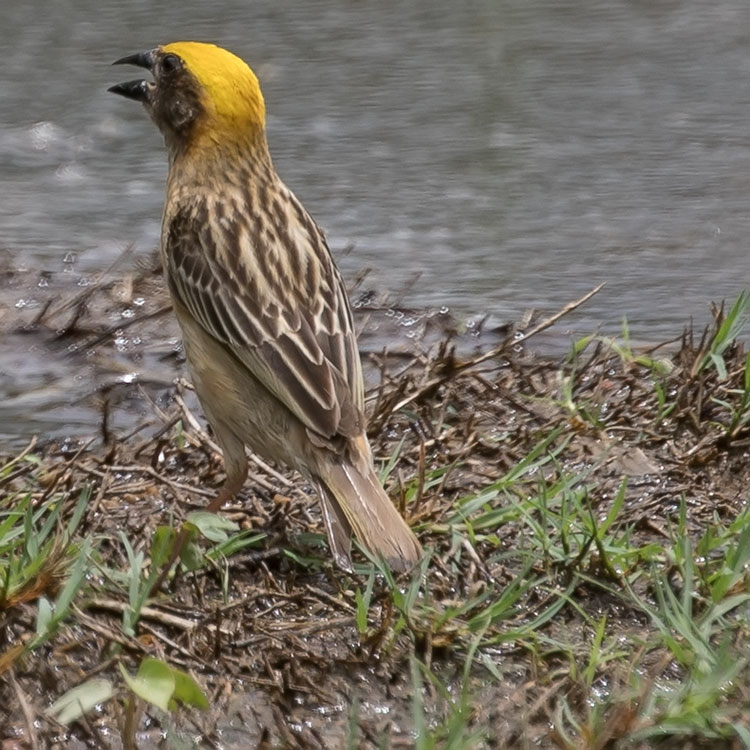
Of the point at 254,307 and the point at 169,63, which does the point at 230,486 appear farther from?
the point at 169,63

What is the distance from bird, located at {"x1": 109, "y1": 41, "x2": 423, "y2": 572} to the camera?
4453 mm

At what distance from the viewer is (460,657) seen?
3.96m

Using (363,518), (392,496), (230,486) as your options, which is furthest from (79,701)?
(392,496)

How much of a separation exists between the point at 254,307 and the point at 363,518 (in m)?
0.84

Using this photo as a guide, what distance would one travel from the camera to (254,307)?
15.8ft

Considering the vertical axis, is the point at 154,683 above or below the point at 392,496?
above

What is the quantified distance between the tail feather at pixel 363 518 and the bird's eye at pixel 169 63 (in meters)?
1.67

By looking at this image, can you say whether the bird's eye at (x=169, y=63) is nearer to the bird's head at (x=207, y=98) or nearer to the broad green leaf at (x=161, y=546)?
the bird's head at (x=207, y=98)

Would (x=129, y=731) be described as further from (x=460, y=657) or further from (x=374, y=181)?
(x=374, y=181)

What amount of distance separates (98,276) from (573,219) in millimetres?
2084

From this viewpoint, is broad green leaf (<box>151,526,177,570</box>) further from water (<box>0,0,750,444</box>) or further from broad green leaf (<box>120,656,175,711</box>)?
water (<box>0,0,750,444</box>)

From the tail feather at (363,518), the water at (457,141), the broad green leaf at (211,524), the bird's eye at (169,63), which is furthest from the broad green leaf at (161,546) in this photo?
the water at (457,141)

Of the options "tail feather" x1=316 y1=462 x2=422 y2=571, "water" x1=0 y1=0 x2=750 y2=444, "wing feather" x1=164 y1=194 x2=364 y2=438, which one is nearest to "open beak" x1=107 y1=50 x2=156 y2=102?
"wing feather" x1=164 y1=194 x2=364 y2=438

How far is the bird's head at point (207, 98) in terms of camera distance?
5.36m
